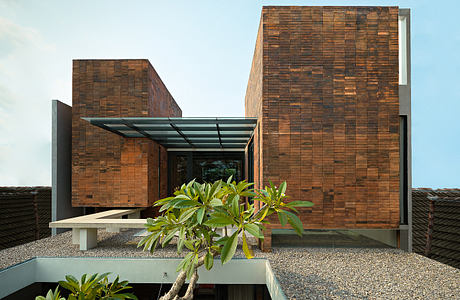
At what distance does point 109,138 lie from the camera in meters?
8.80

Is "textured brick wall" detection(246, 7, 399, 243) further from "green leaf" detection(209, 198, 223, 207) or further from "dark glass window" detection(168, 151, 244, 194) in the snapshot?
"dark glass window" detection(168, 151, 244, 194)

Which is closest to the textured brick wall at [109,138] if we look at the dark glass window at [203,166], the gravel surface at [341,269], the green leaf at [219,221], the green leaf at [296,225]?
the gravel surface at [341,269]

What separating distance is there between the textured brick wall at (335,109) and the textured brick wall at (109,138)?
4.74 meters

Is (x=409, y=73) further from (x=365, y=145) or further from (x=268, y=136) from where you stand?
(x=268, y=136)

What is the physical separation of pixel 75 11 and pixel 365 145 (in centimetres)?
1224

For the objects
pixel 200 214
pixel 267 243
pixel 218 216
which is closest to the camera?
pixel 218 216

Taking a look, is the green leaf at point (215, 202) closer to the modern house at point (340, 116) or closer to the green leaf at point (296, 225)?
the green leaf at point (296, 225)

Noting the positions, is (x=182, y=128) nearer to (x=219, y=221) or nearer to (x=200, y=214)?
(x=200, y=214)

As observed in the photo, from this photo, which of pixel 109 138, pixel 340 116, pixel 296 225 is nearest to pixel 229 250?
pixel 296 225

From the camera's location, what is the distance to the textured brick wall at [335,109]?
577cm

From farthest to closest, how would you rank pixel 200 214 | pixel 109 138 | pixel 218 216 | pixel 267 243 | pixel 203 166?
pixel 203 166 → pixel 109 138 → pixel 267 243 → pixel 200 214 → pixel 218 216

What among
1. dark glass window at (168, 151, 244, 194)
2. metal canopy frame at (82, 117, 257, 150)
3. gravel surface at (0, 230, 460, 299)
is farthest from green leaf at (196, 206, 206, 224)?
dark glass window at (168, 151, 244, 194)

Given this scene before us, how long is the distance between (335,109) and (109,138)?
6.93 meters

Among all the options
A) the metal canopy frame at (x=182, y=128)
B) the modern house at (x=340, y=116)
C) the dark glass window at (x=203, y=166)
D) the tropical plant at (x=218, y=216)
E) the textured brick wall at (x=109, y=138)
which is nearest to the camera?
the tropical plant at (x=218, y=216)
